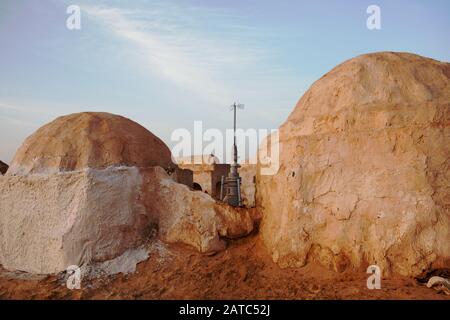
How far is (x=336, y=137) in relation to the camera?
4953 millimetres

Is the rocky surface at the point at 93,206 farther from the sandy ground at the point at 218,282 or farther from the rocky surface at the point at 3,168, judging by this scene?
the rocky surface at the point at 3,168

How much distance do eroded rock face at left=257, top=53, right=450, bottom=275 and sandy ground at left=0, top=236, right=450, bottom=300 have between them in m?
0.24

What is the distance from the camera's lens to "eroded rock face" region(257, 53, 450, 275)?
4.29 metres

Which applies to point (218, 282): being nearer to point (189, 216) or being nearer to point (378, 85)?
point (189, 216)

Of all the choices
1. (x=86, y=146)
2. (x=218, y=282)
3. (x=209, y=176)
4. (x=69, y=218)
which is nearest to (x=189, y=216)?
(x=218, y=282)

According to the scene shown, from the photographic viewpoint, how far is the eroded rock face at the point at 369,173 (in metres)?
4.29

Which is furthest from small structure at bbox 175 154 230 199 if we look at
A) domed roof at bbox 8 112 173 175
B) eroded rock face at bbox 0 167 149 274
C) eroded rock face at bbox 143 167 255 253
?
eroded rock face at bbox 0 167 149 274

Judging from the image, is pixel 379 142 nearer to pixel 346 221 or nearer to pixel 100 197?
pixel 346 221

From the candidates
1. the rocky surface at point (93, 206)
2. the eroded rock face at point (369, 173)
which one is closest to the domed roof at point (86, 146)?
the rocky surface at point (93, 206)

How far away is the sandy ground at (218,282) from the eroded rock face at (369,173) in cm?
24

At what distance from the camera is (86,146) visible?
5.90 metres

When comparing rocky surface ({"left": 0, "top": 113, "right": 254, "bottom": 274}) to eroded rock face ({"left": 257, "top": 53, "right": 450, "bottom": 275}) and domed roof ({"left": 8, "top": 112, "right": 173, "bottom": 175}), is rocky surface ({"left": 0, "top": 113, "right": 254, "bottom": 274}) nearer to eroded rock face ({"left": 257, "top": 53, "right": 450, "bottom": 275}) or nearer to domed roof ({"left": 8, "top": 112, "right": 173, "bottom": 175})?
domed roof ({"left": 8, "top": 112, "right": 173, "bottom": 175})

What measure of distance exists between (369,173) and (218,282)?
99.4 inches

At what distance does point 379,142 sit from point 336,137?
563 mm
